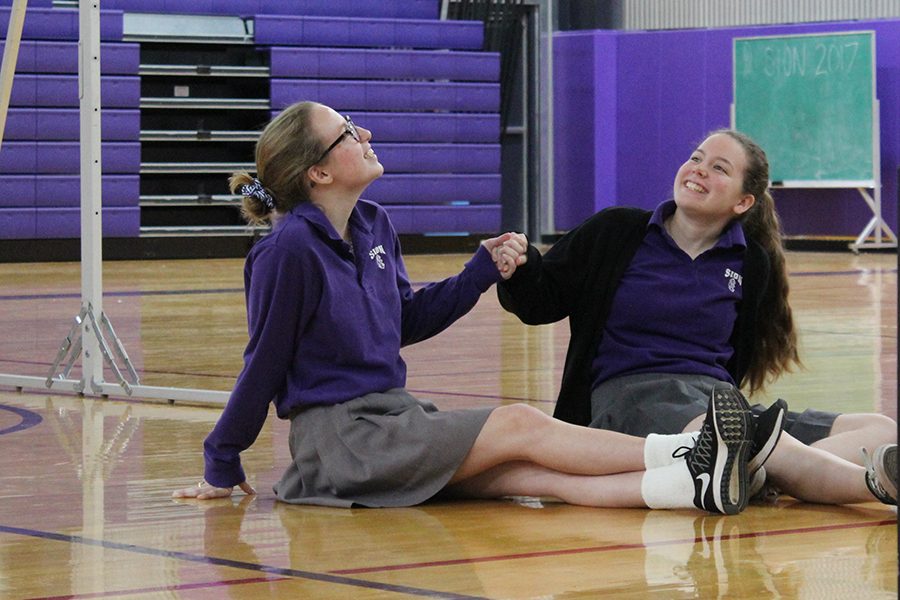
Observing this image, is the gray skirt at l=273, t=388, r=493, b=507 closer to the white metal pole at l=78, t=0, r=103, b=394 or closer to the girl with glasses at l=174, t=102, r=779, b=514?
the girl with glasses at l=174, t=102, r=779, b=514

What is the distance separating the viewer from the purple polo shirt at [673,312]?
347cm

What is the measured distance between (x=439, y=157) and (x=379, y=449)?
38.8 ft

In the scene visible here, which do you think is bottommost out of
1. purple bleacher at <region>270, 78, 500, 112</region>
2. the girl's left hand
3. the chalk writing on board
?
the girl's left hand

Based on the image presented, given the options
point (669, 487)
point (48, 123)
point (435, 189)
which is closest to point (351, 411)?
point (669, 487)

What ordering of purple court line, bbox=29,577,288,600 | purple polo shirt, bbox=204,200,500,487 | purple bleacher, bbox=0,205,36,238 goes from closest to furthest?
purple court line, bbox=29,577,288,600 → purple polo shirt, bbox=204,200,500,487 → purple bleacher, bbox=0,205,36,238

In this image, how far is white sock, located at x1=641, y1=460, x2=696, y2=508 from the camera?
3.06 meters

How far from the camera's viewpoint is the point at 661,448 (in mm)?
3088

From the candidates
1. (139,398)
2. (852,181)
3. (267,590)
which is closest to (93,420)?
(139,398)

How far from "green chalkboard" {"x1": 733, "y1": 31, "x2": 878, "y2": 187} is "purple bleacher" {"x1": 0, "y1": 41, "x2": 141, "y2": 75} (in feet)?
17.0

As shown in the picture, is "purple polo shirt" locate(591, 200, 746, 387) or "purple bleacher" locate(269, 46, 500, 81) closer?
"purple polo shirt" locate(591, 200, 746, 387)

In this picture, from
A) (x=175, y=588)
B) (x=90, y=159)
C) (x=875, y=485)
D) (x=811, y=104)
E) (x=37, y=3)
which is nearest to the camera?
(x=175, y=588)

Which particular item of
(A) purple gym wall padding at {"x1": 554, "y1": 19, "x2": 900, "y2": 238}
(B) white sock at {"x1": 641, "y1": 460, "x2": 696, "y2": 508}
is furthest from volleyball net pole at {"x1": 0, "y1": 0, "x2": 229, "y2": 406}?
(A) purple gym wall padding at {"x1": 554, "y1": 19, "x2": 900, "y2": 238}

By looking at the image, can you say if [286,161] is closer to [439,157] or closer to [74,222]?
[74,222]

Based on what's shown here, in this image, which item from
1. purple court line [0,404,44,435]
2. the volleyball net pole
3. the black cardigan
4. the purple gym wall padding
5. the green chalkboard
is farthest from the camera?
the purple gym wall padding
